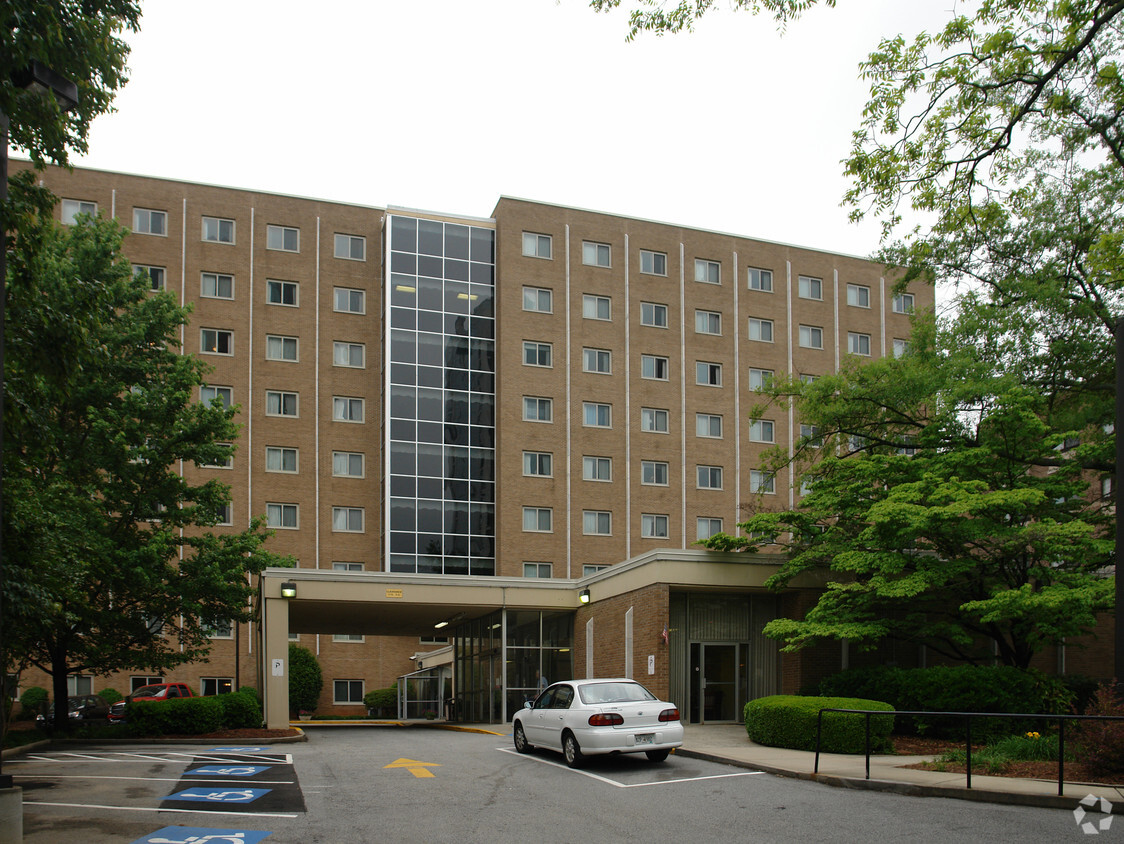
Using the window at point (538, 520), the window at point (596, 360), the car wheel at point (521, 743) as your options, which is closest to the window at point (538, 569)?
the window at point (538, 520)

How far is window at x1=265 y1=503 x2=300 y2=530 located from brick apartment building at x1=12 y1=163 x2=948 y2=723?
0.07 metres

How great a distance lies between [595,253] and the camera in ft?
170

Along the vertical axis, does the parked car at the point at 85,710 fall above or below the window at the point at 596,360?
below

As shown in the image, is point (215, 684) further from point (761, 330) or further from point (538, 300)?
point (761, 330)

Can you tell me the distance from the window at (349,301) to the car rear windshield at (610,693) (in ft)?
121

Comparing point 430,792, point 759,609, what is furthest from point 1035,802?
point 759,609

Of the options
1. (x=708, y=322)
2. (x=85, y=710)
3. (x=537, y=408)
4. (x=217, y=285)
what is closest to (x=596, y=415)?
(x=537, y=408)

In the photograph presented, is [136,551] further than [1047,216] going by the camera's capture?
Yes

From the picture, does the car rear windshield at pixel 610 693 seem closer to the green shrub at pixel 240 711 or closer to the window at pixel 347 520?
the green shrub at pixel 240 711

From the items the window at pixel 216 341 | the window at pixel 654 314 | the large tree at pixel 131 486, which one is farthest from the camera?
the window at pixel 654 314

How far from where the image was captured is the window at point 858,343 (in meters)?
56.2

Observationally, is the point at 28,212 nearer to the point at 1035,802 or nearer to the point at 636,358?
the point at 1035,802

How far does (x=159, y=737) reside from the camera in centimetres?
2367

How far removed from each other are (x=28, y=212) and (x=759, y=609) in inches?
791
